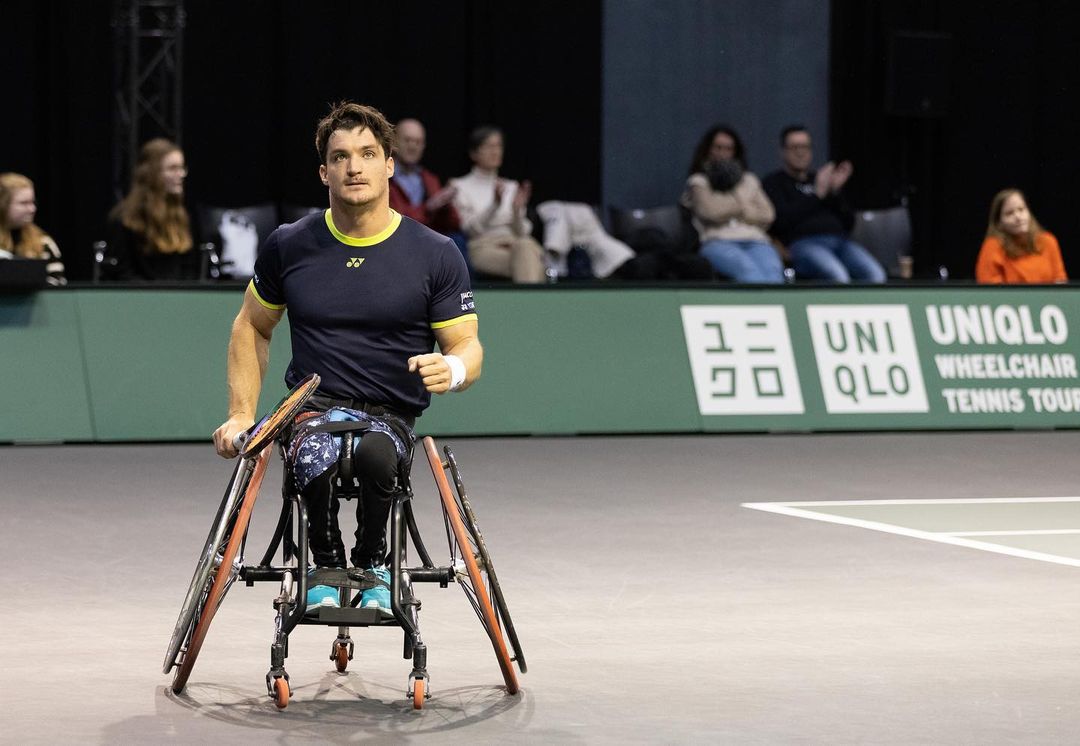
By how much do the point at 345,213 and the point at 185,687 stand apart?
146 cm

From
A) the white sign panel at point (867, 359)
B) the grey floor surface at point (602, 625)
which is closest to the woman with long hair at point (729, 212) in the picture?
the white sign panel at point (867, 359)

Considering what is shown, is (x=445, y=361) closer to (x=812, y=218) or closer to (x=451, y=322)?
(x=451, y=322)

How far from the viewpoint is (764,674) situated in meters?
6.29

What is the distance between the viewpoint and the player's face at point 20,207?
12867mm

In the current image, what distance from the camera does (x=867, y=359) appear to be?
13664 mm

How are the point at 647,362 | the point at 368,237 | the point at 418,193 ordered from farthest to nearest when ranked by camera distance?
1. the point at 418,193
2. the point at 647,362
3. the point at 368,237

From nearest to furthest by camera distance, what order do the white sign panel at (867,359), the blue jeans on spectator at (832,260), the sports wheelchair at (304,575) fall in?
the sports wheelchair at (304,575)
the white sign panel at (867,359)
the blue jeans on spectator at (832,260)

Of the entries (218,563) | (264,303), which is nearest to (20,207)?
(264,303)

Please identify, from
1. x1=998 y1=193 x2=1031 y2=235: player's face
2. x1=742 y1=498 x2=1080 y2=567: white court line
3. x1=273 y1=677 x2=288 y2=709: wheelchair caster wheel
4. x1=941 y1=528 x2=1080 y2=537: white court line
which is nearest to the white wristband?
x1=273 y1=677 x2=288 y2=709: wheelchair caster wheel

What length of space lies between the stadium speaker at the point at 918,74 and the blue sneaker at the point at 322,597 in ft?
45.5

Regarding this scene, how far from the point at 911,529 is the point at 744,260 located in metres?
6.77

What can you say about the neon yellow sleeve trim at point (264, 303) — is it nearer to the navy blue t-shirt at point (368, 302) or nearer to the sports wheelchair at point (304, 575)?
the navy blue t-shirt at point (368, 302)

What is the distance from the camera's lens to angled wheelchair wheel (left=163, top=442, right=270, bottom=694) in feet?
18.4

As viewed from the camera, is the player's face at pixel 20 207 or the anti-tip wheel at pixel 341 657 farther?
the player's face at pixel 20 207
